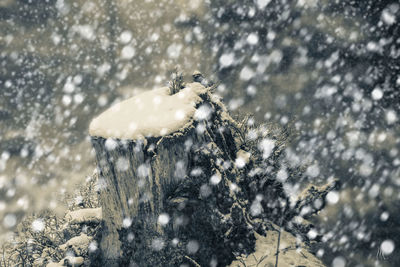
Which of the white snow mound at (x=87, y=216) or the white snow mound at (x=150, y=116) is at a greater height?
the white snow mound at (x=150, y=116)

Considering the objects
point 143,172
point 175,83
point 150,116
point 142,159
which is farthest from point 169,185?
point 175,83

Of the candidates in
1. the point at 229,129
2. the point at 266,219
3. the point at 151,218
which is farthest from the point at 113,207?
the point at 266,219

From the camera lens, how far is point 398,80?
13938mm

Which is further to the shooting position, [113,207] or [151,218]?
[113,207]

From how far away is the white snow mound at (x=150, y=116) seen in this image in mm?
5312

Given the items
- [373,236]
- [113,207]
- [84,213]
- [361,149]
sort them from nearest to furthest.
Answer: [113,207]
[84,213]
[373,236]
[361,149]

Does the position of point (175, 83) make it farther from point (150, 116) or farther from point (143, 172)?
point (143, 172)

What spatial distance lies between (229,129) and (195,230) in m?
2.72

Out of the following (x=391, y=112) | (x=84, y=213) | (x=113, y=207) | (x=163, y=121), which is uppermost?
(x=391, y=112)

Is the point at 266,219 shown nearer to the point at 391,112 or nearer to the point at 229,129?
the point at 229,129

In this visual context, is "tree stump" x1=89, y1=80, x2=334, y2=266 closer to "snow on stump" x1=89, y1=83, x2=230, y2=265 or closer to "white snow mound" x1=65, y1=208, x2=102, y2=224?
"snow on stump" x1=89, y1=83, x2=230, y2=265

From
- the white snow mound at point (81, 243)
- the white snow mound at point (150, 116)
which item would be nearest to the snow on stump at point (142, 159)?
the white snow mound at point (150, 116)

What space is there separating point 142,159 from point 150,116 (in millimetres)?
957

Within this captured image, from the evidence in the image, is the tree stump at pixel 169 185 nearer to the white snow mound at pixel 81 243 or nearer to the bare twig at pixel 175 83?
the bare twig at pixel 175 83
